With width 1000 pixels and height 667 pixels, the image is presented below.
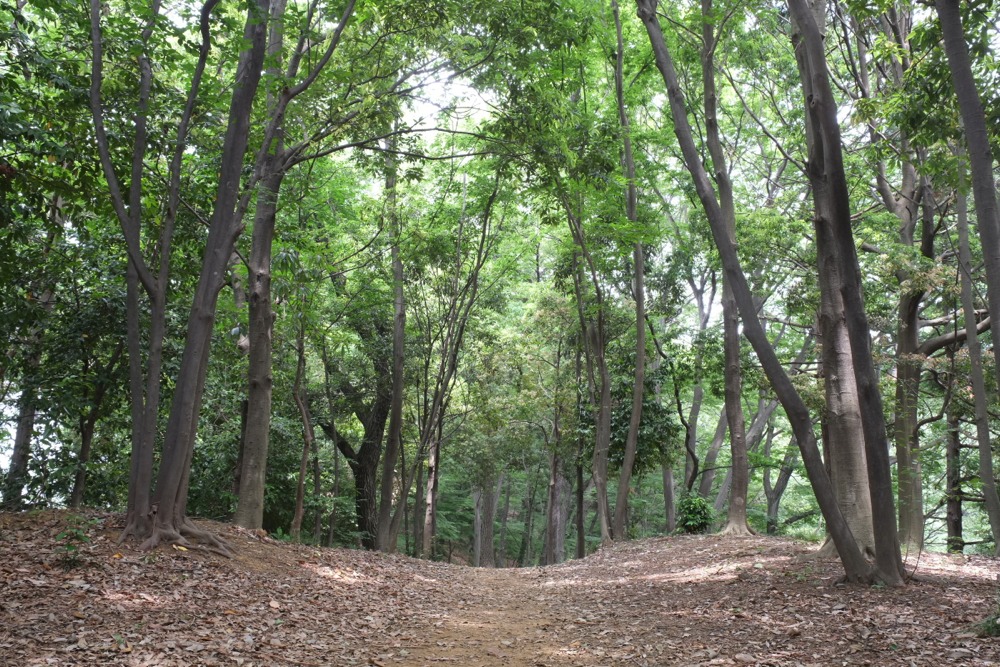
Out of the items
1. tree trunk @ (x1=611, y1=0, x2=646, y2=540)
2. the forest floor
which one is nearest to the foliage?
the forest floor

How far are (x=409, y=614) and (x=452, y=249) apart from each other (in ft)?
31.8

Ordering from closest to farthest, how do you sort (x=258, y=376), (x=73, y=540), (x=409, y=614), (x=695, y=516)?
(x=73, y=540) < (x=409, y=614) < (x=258, y=376) < (x=695, y=516)

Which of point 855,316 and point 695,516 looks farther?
point 695,516

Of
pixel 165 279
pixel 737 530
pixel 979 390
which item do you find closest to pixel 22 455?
pixel 165 279

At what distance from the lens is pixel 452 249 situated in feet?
51.1

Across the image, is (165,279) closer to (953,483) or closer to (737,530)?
(737,530)

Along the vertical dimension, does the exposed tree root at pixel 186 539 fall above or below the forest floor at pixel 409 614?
above

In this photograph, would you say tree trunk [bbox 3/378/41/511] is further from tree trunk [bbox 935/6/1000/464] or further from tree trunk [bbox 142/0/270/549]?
tree trunk [bbox 935/6/1000/464]

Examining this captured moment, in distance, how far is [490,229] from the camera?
16.9m

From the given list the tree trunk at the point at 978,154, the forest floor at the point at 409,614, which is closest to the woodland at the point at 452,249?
the tree trunk at the point at 978,154

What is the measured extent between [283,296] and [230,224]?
262cm

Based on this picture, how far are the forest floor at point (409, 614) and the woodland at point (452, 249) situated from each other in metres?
0.37

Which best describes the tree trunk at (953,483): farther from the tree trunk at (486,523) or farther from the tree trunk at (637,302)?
the tree trunk at (486,523)

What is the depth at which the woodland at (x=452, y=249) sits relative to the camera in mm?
6832
